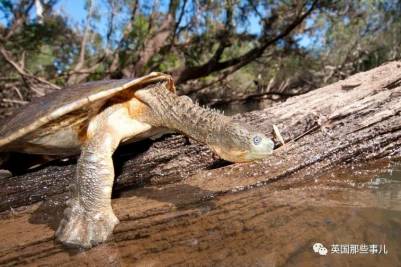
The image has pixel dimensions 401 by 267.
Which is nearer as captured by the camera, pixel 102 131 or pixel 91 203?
pixel 91 203

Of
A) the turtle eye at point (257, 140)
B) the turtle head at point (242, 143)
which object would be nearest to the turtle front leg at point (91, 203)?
the turtle head at point (242, 143)

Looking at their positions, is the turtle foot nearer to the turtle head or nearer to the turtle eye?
the turtle head

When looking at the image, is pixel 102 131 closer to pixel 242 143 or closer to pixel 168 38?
pixel 242 143

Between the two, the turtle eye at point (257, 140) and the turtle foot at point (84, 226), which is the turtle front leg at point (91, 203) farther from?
the turtle eye at point (257, 140)

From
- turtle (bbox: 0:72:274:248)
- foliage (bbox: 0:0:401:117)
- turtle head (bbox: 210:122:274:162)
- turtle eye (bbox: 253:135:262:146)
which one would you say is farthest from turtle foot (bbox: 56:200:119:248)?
foliage (bbox: 0:0:401:117)

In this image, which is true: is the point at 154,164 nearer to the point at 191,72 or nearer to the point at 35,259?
the point at 35,259

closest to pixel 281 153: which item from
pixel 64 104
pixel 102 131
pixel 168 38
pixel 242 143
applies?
pixel 242 143

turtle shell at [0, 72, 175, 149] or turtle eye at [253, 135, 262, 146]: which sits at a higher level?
turtle shell at [0, 72, 175, 149]
